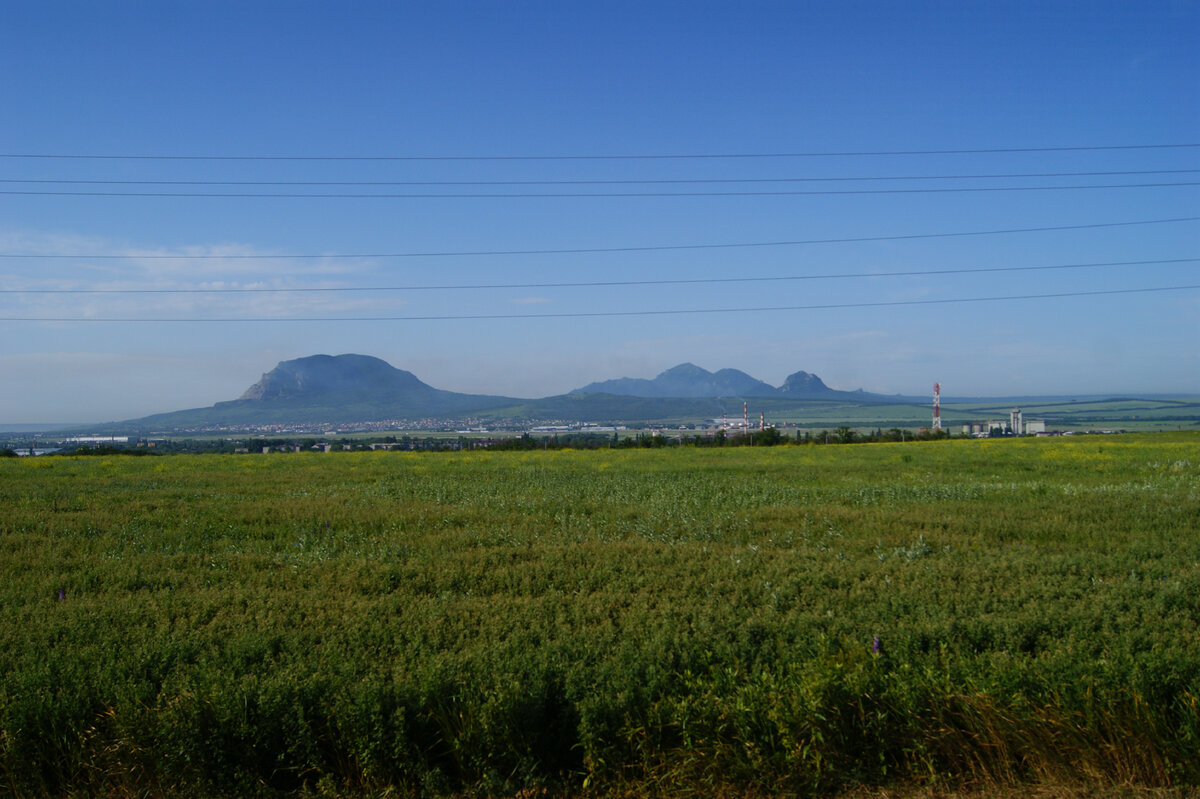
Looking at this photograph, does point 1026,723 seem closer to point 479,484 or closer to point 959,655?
point 959,655

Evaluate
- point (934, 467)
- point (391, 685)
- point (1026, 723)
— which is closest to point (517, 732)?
point (391, 685)

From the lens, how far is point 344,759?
544cm

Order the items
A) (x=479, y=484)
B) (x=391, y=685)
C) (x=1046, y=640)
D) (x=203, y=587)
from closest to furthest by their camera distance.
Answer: (x=391, y=685), (x=1046, y=640), (x=203, y=587), (x=479, y=484)

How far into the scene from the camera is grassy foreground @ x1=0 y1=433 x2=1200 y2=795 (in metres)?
5.13

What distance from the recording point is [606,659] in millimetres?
6355

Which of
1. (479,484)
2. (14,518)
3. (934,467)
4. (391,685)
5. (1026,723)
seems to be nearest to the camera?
(1026,723)

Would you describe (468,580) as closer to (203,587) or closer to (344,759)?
(203,587)

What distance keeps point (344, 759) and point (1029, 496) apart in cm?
1656

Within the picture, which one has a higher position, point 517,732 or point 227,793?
point 517,732

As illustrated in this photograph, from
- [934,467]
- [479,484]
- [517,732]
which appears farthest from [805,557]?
[934,467]

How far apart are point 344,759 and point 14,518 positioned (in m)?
13.0

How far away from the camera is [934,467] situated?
27859 mm

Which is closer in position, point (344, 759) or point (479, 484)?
point (344, 759)

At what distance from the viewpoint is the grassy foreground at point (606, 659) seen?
Result: 513 cm
